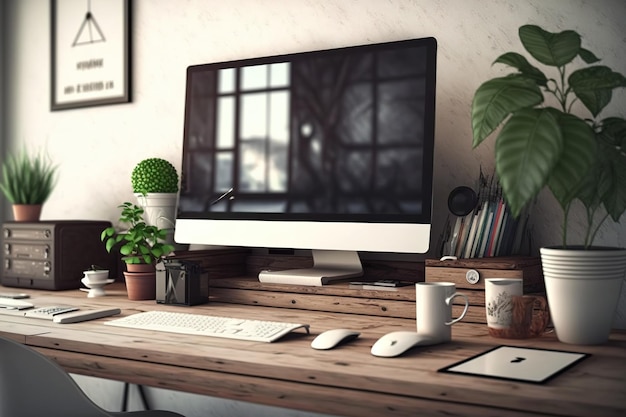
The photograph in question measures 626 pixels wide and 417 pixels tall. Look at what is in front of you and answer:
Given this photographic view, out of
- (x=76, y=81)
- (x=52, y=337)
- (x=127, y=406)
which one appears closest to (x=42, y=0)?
(x=76, y=81)

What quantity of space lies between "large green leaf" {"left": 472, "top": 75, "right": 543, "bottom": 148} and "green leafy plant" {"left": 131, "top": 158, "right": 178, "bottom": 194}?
1.34 m

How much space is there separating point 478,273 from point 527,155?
467mm

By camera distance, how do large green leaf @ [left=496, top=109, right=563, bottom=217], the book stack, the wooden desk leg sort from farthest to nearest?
the wooden desk leg < the book stack < large green leaf @ [left=496, top=109, right=563, bottom=217]

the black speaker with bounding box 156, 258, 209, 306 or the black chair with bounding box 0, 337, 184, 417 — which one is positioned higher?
the black speaker with bounding box 156, 258, 209, 306

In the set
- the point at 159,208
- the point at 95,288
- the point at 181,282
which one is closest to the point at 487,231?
the point at 181,282

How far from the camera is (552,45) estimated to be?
5.10ft

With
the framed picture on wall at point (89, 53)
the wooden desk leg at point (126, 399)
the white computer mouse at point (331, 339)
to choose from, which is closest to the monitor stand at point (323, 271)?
the white computer mouse at point (331, 339)

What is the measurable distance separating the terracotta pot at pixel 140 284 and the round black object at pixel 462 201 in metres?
0.98

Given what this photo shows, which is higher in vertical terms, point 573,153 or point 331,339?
point 573,153

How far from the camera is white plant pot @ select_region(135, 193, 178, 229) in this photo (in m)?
2.51

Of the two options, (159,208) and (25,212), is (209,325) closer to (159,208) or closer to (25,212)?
(159,208)

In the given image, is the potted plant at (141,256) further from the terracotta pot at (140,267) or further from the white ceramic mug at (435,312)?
the white ceramic mug at (435,312)

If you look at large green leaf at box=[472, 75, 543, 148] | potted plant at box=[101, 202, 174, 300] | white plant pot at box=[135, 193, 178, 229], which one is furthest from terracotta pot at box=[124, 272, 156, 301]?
large green leaf at box=[472, 75, 543, 148]

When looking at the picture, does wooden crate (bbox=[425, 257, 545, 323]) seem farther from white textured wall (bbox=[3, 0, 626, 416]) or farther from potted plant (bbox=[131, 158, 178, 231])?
potted plant (bbox=[131, 158, 178, 231])
